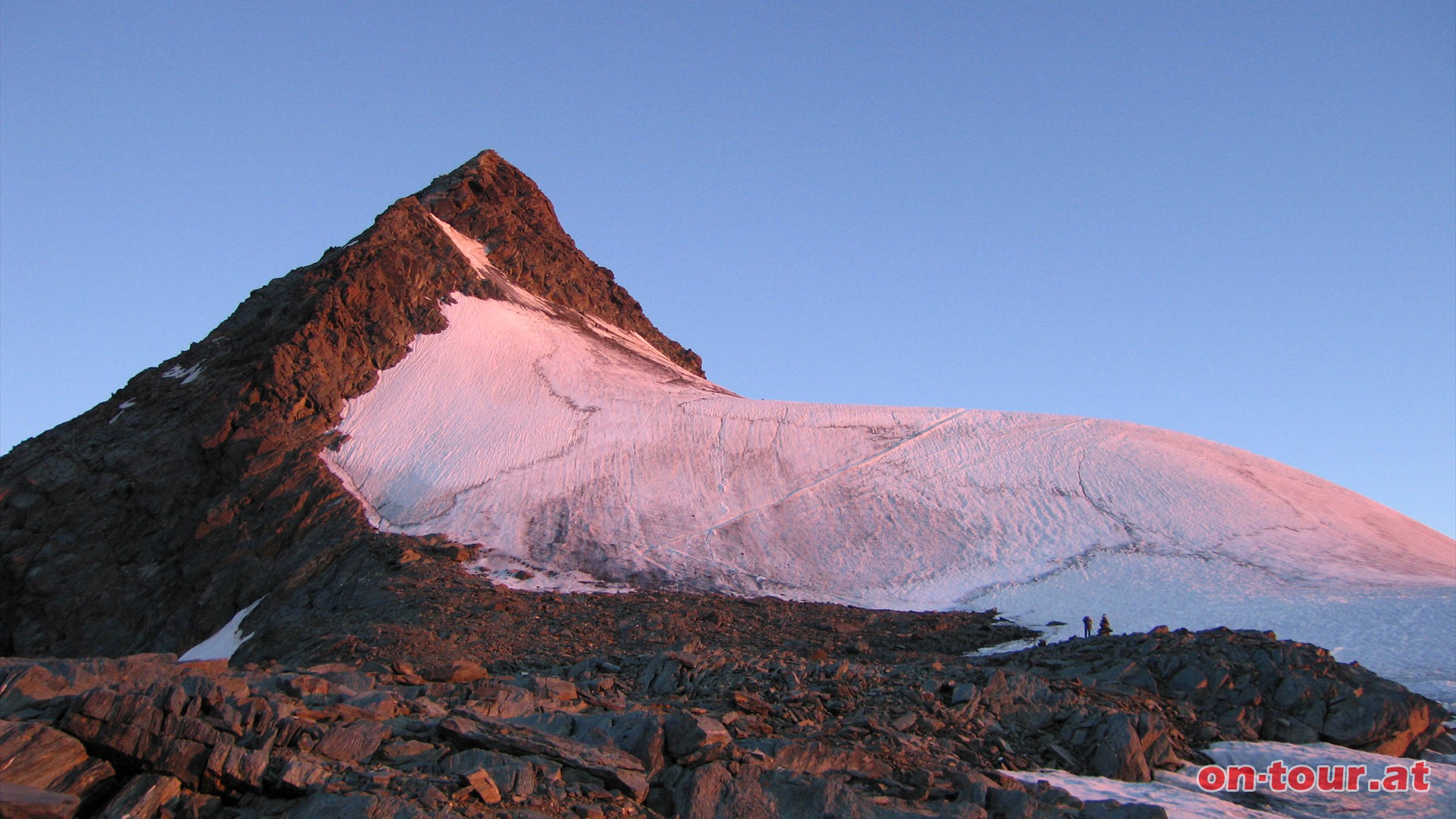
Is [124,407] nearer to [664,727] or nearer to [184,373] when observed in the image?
[184,373]

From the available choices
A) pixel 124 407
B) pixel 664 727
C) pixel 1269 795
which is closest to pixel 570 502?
pixel 124 407

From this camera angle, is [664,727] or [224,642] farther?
[224,642]

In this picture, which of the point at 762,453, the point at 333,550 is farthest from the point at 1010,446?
the point at 333,550

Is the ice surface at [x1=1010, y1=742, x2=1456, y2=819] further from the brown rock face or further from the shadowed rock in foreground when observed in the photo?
the brown rock face

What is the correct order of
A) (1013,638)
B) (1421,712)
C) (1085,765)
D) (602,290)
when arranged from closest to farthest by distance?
(1085,765), (1421,712), (1013,638), (602,290)

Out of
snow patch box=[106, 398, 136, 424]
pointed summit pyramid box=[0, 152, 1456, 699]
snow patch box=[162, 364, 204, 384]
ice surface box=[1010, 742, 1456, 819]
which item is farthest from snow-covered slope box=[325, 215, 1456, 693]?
ice surface box=[1010, 742, 1456, 819]

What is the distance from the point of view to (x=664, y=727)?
10.7m

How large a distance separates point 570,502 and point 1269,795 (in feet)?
78.5

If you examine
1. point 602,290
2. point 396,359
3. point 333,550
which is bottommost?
point 333,550

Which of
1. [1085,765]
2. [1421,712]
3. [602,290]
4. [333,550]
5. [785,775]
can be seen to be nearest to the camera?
[785,775]

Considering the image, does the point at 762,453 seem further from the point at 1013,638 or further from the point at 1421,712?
the point at 1421,712

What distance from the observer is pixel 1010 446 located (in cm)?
3897

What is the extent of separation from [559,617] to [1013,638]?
10.3 m

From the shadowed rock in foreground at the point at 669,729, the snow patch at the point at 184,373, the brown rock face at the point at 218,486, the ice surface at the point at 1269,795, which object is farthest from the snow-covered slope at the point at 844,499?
the ice surface at the point at 1269,795
